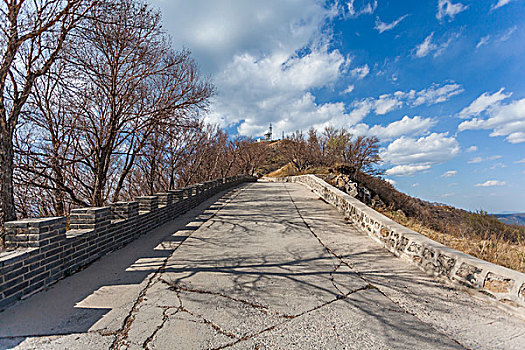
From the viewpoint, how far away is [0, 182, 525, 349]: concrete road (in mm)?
2473

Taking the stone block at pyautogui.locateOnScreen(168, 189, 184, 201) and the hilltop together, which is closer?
the hilltop

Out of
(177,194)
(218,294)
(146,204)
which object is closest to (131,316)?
(218,294)

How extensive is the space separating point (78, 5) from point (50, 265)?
5.57 meters

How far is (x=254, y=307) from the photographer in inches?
119

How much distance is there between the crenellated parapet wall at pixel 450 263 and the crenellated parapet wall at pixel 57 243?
5.47 metres

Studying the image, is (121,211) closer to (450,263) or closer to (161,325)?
(161,325)

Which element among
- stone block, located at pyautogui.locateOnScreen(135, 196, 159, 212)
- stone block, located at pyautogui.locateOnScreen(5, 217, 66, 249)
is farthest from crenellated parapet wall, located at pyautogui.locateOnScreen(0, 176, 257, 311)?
stone block, located at pyautogui.locateOnScreen(135, 196, 159, 212)

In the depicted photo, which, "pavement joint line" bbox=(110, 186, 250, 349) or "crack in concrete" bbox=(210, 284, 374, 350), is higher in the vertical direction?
"pavement joint line" bbox=(110, 186, 250, 349)

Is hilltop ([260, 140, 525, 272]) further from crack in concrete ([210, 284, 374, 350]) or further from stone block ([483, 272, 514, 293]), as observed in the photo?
crack in concrete ([210, 284, 374, 350])

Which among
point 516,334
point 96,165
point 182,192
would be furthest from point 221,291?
point 96,165

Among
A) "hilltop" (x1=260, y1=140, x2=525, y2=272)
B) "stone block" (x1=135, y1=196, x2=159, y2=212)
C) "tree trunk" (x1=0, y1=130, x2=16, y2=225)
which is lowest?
"hilltop" (x1=260, y1=140, x2=525, y2=272)

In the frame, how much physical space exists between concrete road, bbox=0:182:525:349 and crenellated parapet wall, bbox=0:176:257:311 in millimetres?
189

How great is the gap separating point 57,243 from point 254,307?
Answer: 294cm

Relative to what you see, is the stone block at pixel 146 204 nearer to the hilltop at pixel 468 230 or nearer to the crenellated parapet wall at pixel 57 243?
the crenellated parapet wall at pixel 57 243
